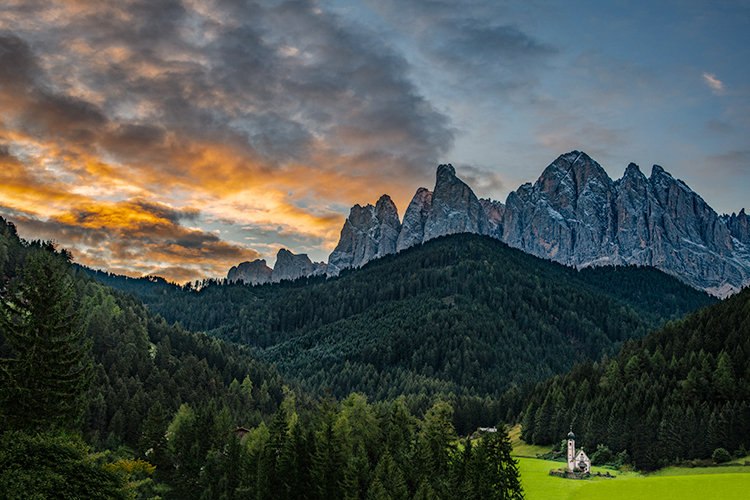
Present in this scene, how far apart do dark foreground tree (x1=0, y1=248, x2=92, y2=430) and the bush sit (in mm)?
92068

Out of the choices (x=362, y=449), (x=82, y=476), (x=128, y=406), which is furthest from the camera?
(x=128, y=406)

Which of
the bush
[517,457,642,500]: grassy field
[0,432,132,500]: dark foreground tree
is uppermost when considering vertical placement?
[0,432,132,500]: dark foreground tree

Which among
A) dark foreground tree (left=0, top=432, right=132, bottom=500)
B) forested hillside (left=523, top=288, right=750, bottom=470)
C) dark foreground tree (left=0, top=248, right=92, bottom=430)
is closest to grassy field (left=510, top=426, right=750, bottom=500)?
forested hillside (left=523, top=288, right=750, bottom=470)

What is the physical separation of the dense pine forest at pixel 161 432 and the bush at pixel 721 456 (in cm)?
3738

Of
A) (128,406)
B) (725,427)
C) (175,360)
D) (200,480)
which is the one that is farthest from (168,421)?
(725,427)

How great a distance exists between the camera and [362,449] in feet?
237

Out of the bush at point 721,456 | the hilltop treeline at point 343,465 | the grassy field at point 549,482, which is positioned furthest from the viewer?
the bush at point 721,456

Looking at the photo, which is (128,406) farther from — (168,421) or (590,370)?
(590,370)

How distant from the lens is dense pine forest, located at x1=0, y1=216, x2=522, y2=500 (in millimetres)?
35906

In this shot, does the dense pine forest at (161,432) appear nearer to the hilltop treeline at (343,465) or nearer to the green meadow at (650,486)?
the hilltop treeline at (343,465)

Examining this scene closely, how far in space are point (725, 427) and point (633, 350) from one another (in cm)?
5016

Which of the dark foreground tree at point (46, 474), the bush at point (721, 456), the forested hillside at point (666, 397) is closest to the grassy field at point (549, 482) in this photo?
the forested hillside at point (666, 397)

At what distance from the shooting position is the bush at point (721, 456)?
89.9 m

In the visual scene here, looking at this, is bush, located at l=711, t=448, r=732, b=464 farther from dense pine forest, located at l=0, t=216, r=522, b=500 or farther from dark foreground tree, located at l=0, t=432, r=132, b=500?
dark foreground tree, located at l=0, t=432, r=132, b=500
